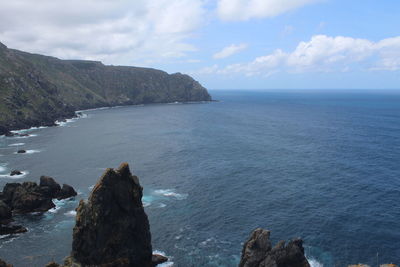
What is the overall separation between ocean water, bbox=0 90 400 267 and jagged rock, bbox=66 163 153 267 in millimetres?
7236

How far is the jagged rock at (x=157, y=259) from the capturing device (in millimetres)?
57784

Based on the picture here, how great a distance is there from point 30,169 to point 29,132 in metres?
78.2

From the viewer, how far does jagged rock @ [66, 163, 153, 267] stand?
176ft

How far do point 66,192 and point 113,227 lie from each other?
37.9 m

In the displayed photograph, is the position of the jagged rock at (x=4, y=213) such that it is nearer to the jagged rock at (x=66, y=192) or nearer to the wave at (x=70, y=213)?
the wave at (x=70, y=213)

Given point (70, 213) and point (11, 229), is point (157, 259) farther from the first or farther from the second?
point (11, 229)

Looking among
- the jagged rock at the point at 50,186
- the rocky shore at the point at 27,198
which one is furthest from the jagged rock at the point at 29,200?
the jagged rock at the point at 50,186

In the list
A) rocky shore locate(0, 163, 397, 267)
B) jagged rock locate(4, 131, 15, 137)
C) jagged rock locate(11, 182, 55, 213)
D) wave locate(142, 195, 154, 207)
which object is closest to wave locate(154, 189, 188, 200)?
wave locate(142, 195, 154, 207)

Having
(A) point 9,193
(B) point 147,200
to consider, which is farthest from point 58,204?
(B) point 147,200

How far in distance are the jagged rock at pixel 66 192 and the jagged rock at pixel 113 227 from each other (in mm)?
35873

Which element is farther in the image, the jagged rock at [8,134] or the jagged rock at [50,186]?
the jagged rock at [8,134]

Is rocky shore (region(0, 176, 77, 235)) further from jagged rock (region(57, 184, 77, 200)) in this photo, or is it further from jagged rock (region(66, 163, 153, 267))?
jagged rock (region(66, 163, 153, 267))

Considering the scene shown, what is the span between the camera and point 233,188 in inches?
3654

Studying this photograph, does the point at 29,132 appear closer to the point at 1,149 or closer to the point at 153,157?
the point at 1,149
